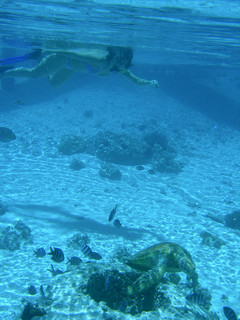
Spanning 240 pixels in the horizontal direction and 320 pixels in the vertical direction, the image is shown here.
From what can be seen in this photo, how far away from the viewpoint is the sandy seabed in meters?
7.16

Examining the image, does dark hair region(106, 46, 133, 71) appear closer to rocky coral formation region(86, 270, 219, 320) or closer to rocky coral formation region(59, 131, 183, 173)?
rocky coral formation region(86, 270, 219, 320)

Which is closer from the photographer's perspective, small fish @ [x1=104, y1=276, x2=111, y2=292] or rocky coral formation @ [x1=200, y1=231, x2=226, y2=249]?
small fish @ [x1=104, y1=276, x2=111, y2=292]

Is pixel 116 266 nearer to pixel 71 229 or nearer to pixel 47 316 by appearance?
pixel 47 316

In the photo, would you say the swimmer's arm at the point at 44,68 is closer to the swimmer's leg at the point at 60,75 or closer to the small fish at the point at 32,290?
the swimmer's leg at the point at 60,75

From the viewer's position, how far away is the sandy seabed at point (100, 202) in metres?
7.16

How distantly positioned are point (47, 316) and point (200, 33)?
62.8 ft

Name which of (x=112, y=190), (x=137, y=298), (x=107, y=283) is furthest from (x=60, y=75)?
(x=137, y=298)

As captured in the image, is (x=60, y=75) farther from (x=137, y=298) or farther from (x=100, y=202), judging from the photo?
(x=137, y=298)

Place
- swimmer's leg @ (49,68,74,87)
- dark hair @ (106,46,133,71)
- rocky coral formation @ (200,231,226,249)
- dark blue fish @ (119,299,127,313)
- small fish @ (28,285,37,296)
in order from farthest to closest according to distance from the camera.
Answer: swimmer's leg @ (49,68,74,87) < rocky coral formation @ (200,231,226,249) < dark hair @ (106,46,133,71) < small fish @ (28,285,37,296) < dark blue fish @ (119,299,127,313)

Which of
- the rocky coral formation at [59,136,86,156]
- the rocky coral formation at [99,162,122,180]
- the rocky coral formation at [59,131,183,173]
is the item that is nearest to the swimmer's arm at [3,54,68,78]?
the rocky coral formation at [99,162,122,180]

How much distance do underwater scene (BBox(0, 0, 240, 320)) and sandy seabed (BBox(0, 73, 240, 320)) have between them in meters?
0.06

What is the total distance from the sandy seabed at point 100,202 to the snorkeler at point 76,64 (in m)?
5.39

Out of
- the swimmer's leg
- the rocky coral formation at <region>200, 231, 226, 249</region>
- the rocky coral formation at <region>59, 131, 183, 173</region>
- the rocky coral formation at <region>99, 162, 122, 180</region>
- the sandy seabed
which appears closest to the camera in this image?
the sandy seabed

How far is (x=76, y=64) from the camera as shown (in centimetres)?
1004
